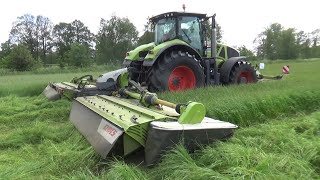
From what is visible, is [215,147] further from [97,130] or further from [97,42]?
[97,42]

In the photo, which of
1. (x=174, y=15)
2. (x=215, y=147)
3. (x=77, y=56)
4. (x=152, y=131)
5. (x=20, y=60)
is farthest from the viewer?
(x=77, y=56)

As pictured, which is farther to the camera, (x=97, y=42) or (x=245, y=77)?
(x=97, y=42)

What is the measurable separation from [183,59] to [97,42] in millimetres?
41185

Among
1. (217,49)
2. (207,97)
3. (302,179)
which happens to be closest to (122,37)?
(217,49)

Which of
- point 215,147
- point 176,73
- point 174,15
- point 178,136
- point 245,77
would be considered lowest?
point 215,147

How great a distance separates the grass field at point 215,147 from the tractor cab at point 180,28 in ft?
6.39

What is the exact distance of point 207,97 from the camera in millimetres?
5871

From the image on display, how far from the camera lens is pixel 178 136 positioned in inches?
126

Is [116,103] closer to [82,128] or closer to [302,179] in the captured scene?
[82,128]

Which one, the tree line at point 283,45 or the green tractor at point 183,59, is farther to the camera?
the tree line at point 283,45

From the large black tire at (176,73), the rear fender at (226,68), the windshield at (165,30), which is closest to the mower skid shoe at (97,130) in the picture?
the large black tire at (176,73)

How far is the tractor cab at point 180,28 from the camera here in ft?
26.7

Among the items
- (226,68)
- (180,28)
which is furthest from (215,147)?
(226,68)

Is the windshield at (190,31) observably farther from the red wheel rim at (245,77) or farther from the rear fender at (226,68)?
the red wheel rim at (245,77)
